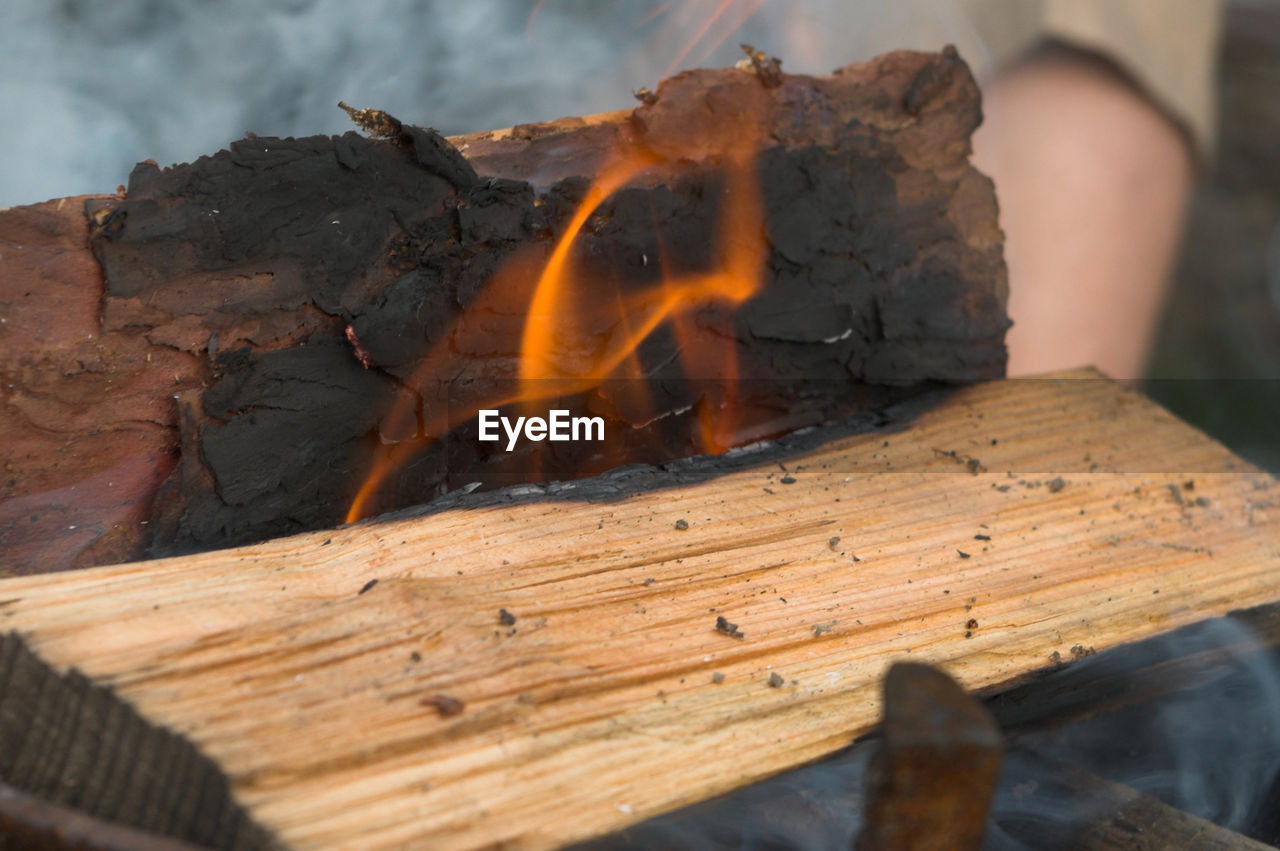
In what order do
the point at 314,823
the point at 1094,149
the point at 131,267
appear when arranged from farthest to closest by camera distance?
the point at 1094,149 → the point at 131,267 → the point at 314,823

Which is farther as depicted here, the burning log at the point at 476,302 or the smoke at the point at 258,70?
the smoke at the point at 258,70

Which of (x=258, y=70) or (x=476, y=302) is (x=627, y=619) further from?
(x=258, y=70)

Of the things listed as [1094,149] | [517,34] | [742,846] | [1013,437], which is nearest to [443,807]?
[742,846]

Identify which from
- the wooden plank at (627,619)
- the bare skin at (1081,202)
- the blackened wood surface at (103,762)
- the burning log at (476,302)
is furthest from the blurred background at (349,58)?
the blackened wood surface at (103,762)

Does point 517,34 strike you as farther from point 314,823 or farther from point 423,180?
point 314,823

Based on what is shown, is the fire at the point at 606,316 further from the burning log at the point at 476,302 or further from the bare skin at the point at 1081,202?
the bare skin at the point at 1081,202

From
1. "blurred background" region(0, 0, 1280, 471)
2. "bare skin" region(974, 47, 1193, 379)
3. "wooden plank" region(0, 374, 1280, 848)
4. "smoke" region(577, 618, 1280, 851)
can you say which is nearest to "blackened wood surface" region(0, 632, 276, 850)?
"wooden plank" region(0, 374, 1280, 848)

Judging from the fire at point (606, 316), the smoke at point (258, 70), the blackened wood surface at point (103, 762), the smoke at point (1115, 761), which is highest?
the smoke at point (258, 70)

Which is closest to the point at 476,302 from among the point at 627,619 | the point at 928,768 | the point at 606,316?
the point at 606,316
